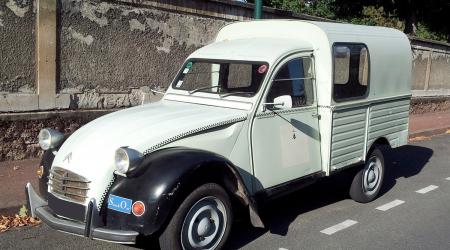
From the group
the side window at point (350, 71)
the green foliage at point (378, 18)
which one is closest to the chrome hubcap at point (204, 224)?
the side window at point (350, 71)

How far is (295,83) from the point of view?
5543 millimetres

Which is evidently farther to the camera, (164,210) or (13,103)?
(13,103)

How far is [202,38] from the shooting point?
974 cm

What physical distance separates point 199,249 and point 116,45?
478 cm

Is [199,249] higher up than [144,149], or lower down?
lower down

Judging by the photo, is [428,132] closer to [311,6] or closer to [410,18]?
[410,18]

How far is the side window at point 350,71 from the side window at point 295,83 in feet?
1.00

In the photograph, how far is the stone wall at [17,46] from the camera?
7102mm

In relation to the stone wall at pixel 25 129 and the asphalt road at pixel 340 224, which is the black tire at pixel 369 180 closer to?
the asphalt road at pixel 340 224

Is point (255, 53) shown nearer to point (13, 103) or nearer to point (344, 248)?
point (344, 248)

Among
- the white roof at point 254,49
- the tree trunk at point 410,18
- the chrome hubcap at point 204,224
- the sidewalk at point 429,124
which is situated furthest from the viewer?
the tree trunk at point 410,18

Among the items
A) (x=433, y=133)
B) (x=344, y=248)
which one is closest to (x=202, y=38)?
(x=344, y=248)

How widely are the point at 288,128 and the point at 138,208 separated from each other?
1.93 meters

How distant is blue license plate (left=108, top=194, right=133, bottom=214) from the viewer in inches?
158
